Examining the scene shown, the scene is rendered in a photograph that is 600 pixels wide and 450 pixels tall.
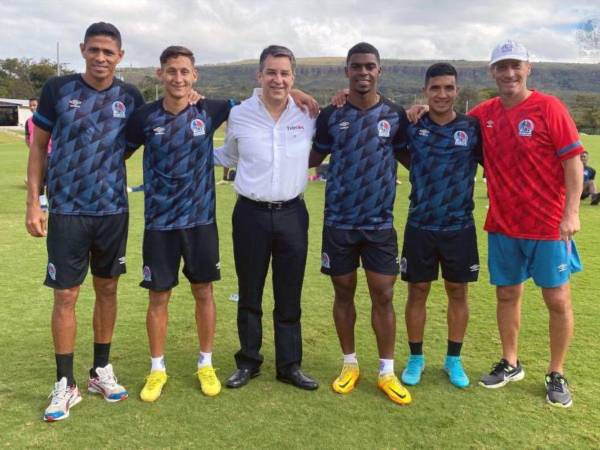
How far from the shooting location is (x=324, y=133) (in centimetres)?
392

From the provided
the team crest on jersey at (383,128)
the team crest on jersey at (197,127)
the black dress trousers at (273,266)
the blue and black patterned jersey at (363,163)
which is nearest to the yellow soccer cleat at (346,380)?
the black dress trousers at (273,266)

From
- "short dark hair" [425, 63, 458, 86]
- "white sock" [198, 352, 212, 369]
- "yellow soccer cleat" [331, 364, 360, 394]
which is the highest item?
"short dark hair" [425, 63, 458, 86]

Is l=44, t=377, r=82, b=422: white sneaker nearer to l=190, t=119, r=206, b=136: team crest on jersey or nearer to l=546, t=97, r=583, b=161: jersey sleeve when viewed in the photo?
l=190, t=119, r=206, b=136: team crest on jersey

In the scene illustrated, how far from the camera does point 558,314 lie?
12.7 feet

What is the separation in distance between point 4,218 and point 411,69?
203 m

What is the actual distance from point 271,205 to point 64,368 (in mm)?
1741

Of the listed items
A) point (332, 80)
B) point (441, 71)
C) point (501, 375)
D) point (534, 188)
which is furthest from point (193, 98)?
point (332, 80)

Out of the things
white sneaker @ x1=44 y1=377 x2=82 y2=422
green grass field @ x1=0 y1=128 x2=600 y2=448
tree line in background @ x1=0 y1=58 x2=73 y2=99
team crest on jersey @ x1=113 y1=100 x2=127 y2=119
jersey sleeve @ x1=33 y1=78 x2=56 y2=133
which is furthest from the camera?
tree line in background @ x1=0 y1=58 x2=73 y2=99

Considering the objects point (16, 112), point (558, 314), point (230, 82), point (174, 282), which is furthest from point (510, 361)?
point (230, 82)

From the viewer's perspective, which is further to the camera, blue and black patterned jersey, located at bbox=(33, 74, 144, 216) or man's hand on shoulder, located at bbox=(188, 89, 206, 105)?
man's hand on shoulder, located at bbox=(188, 89, 206, 105)

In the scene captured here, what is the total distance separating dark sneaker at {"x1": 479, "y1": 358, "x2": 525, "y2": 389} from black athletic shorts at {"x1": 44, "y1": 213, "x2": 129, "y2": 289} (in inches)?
106

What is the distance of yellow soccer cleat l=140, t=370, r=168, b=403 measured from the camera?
369cm

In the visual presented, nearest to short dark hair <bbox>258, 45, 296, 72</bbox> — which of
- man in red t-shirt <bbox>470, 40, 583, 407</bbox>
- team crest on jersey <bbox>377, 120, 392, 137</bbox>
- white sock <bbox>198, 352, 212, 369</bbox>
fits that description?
team crest on jersey <bbox>377, 120, 392, 137</bbox>

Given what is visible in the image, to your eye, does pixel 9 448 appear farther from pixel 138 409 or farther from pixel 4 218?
pixel 4 218
